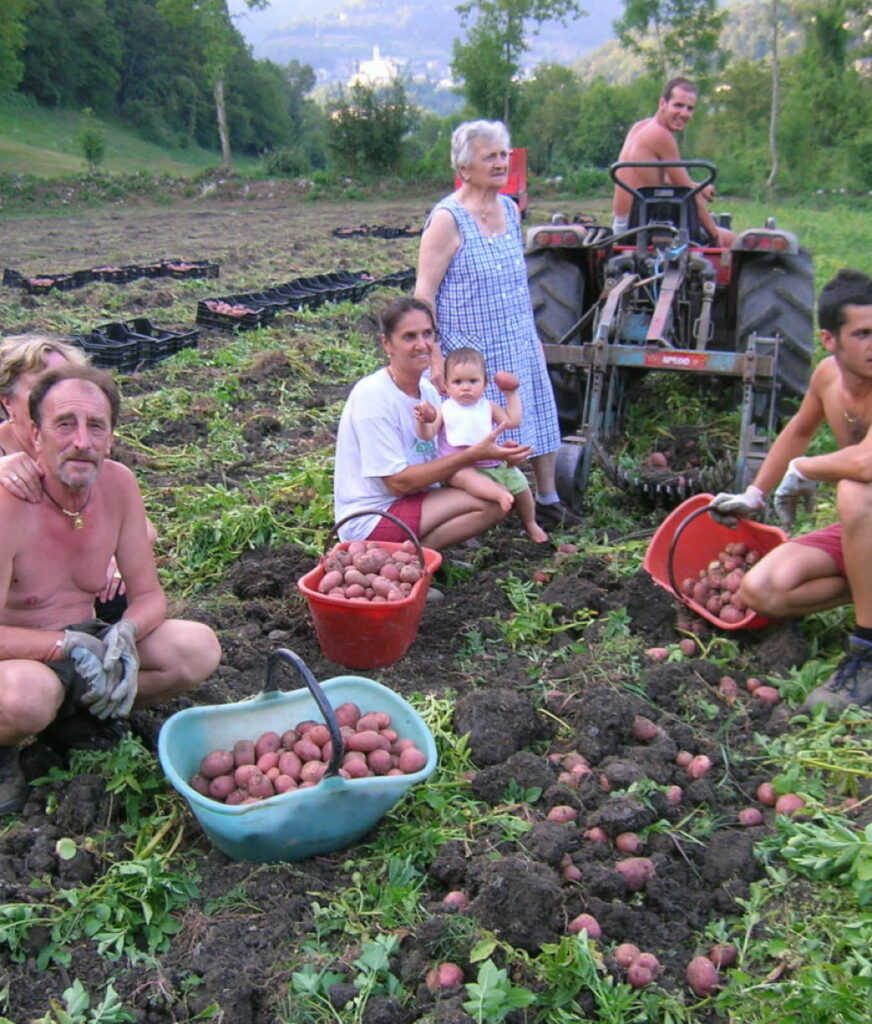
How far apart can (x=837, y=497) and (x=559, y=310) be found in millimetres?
2798

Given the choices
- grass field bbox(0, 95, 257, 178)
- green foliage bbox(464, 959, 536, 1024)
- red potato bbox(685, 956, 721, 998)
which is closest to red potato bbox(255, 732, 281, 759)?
green foliage bbox(464, 959, 536, 1024)

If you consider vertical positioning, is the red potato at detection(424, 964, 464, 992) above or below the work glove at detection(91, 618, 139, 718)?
below

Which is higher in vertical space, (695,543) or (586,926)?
(695,543)

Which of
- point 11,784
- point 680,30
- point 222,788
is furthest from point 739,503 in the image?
point 680,30

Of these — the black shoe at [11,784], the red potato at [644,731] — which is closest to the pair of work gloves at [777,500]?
the red potato at [644,731]

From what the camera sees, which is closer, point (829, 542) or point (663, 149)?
point (829, 542)

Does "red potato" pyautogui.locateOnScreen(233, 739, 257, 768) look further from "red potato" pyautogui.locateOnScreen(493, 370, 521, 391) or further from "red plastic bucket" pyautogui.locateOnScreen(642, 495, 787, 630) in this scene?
"red potato" pyautogui.locateOnScreen(493, 370, 521, 391)

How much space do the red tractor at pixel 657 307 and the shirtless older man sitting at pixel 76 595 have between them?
2420 mm

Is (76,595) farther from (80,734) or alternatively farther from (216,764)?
(216,764)

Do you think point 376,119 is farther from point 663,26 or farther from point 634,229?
point 634,229

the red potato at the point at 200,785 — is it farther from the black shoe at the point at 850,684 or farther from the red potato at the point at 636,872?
the black shoe at the point at 850,684

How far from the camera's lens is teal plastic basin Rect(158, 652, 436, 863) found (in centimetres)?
248

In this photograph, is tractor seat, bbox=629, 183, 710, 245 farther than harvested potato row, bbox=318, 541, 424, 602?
Yes

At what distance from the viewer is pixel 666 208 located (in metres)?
6.01
